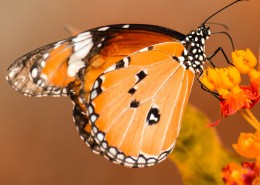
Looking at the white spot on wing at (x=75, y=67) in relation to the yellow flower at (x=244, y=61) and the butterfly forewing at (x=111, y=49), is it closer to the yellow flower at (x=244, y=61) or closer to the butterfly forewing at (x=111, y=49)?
the butterfly forewing at (x=111, y=49)

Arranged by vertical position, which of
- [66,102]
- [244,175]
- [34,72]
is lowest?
[66,102]

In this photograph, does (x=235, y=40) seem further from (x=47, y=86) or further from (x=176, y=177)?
(x=47, y=86)

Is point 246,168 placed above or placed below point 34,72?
below

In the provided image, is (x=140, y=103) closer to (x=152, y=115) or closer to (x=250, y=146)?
(x=152, y=115)

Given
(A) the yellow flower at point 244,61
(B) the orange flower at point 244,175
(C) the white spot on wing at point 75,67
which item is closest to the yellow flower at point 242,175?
(B) the orange flower at point 244,175

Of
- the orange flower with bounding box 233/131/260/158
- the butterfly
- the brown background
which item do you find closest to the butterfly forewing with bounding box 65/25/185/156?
the butterfly

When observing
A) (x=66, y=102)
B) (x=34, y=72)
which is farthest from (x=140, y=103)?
(x=66, y=102)
